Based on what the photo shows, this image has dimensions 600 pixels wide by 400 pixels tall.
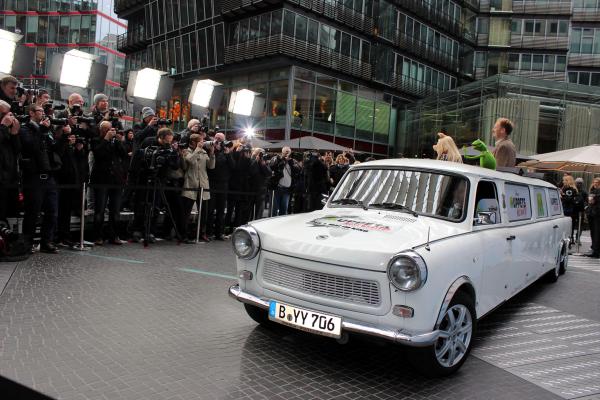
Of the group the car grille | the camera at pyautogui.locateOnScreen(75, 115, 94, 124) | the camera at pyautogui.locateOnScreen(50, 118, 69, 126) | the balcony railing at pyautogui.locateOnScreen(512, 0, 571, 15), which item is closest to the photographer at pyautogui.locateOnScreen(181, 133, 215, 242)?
the camera at pyautogui.locateOnScreen(75, 115, 94, 124)

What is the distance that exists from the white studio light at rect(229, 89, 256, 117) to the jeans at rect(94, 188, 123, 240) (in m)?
6.36

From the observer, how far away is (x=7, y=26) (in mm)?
62062

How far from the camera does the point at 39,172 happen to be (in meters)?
7.41

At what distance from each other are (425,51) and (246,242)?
3797cm

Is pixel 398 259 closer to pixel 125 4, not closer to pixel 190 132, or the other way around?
pixel 190 132

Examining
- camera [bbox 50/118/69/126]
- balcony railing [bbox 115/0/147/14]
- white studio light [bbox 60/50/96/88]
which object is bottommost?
camera [bbox 50/118/69/126]

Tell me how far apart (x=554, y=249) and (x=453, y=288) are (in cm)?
494

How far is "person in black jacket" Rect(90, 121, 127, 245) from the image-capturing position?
8.65m

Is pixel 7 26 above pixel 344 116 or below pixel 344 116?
above

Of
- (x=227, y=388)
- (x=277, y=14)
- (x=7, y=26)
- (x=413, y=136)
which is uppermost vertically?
(x=7, y=26)

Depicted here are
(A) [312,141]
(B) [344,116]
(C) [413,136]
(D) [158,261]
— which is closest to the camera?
(D) [158,261]

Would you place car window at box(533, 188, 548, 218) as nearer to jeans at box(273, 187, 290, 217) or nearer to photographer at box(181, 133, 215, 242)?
photographer at box(181, 133, 215, 242)

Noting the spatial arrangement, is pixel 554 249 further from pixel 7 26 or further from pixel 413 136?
pixel 7 26

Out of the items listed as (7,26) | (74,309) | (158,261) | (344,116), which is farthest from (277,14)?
(7,26)
